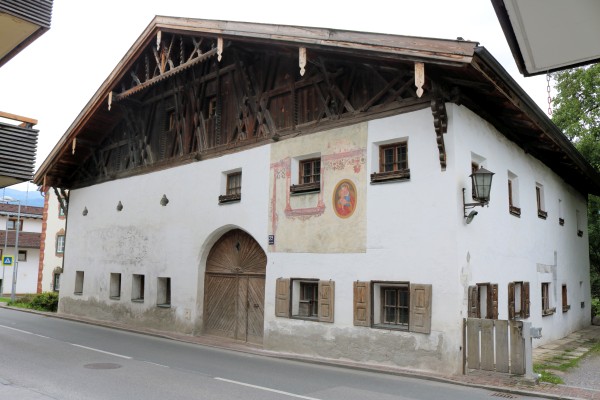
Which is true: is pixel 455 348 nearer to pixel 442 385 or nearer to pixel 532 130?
pixel 442 385

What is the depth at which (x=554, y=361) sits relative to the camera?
42.1ft

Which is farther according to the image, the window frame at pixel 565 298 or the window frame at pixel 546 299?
the window frame at pixel 565 298

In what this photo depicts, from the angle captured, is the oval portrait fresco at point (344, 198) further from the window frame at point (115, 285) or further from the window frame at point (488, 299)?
the window frame at point (115, 285)

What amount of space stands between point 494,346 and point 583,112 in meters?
17.8

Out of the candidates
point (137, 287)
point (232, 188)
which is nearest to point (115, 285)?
point (137, 287)

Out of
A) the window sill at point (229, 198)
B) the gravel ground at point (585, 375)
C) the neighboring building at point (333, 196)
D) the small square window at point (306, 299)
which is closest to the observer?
the gravel ground at point (585, 375)

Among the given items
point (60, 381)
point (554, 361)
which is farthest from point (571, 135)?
point (60, 381)

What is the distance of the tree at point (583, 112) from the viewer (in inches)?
901

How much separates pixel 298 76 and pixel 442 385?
29.4 feet

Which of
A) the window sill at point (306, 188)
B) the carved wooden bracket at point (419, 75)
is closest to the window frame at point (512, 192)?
the window sill at point (306, 188)

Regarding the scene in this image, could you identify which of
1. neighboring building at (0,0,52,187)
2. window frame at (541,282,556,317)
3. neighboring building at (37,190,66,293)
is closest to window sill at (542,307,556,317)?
window frame at (541,282,556,317)

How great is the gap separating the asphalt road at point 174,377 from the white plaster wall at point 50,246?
26870 millimetres

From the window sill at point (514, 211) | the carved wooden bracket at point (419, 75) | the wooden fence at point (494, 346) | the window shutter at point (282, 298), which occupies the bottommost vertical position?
the wooden fence at point (494, 346)

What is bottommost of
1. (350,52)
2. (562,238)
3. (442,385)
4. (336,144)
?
(442,385)
